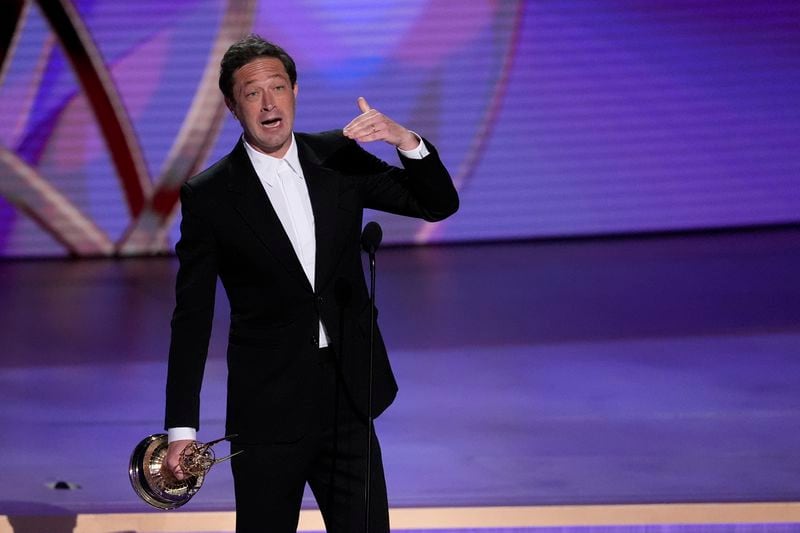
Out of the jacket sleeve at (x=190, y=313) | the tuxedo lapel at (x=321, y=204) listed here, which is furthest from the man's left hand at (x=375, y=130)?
the jacket sleeve at (x=190, y=313)

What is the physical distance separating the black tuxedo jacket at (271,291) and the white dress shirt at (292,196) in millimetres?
17

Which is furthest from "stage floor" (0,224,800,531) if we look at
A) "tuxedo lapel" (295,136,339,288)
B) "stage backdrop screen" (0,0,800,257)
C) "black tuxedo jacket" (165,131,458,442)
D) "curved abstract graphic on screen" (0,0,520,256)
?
"tuxedo lapel" (295,136,339,288)

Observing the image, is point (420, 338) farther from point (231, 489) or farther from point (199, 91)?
point (199, 91)

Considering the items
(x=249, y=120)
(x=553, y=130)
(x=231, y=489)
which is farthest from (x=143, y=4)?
(x=249, y=120)

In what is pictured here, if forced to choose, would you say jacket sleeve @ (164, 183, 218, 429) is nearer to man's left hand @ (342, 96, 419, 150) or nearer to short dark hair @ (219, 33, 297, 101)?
short dark hair @ (219, 33, 297, 101)

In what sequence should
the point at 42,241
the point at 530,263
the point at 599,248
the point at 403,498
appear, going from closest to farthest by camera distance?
the point at 403,498
the point at 530,263
the point at 599,248
the point at 42,241

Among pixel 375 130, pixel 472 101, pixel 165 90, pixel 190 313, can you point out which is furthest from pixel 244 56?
pixel 165 90

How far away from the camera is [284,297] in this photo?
227 cm

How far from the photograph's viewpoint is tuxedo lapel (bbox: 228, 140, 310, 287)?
2238 mm

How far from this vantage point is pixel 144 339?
6.44 metres

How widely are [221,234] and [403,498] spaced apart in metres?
1.64

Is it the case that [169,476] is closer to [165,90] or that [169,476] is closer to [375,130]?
[375,130]

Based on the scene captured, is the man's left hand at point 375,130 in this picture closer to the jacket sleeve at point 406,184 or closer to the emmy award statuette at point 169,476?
the jacket sleeve at point 406,184

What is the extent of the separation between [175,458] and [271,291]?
370 mm
